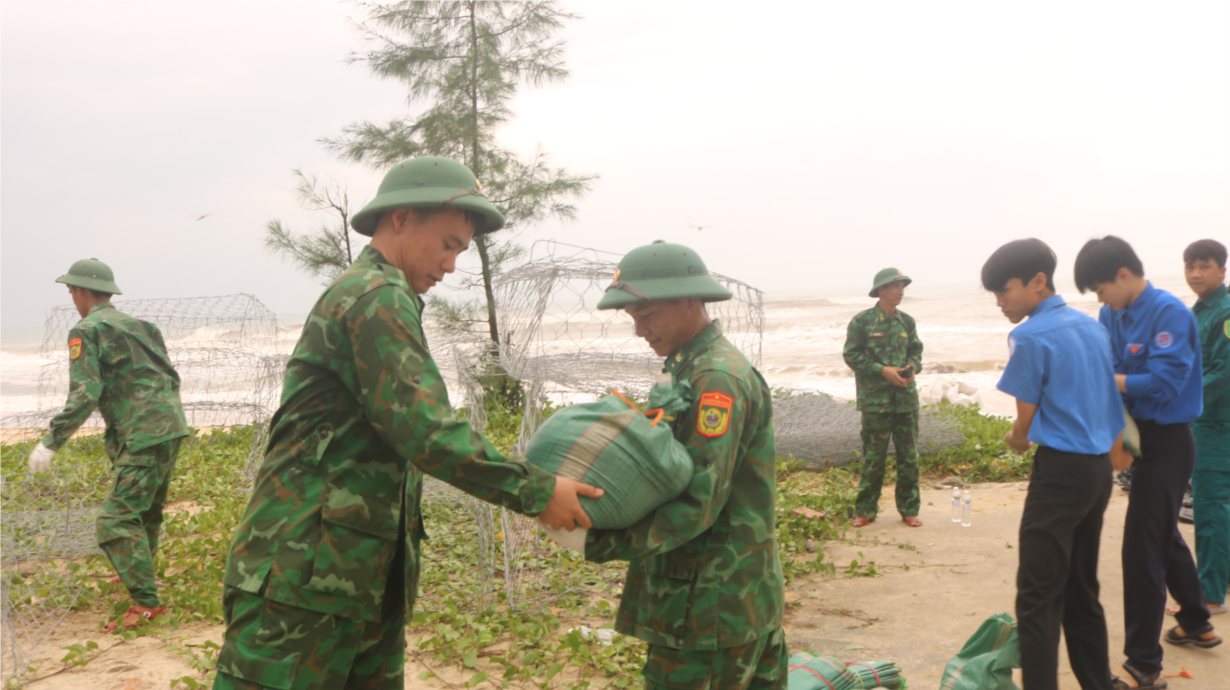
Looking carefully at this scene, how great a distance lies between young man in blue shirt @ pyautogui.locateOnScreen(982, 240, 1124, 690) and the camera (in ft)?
9.18

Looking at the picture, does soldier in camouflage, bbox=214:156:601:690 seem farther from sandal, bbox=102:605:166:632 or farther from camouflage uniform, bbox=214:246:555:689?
sandal, bbox=102:605:166:632

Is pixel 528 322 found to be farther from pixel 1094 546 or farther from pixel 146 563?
pixel 1094 546

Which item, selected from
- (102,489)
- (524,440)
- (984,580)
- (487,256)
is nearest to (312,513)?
(524,440)

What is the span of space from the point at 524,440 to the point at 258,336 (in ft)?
18.7

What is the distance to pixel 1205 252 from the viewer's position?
421 cm

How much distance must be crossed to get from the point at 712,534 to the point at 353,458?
38.3 inches

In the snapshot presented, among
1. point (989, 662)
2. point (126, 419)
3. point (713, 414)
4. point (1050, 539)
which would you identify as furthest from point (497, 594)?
point (713, 414)

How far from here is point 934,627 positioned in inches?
166

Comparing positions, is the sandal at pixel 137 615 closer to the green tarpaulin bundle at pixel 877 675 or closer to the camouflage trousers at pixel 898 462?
the green tarpaulin bundle at pixel 877 675

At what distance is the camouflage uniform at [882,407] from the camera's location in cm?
631

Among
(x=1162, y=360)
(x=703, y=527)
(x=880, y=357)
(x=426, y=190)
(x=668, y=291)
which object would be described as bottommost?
(x=703, y=527)

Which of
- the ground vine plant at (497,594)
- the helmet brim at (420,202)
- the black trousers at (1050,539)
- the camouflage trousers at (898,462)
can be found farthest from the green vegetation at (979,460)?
the helmet brim at (420,202)

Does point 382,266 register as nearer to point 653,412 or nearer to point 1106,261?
point 653,412

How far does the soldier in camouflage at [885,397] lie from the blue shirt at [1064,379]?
3.39 meters
